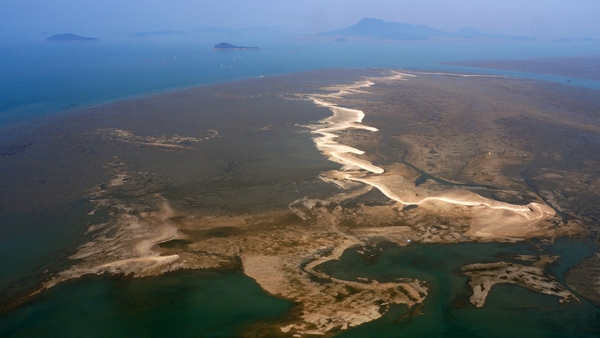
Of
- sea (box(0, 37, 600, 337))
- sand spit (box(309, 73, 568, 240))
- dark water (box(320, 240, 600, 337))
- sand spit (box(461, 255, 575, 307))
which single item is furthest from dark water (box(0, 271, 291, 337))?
sand spit (box(309, 73, 568, 240))

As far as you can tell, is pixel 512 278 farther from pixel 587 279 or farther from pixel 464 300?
pixel 587 279

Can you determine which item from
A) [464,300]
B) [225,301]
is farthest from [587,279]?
[225,301]

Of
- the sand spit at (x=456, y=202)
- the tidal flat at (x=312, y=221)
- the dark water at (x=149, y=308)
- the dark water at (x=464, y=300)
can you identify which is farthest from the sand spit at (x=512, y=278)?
the dark water at (x=149, y=308)

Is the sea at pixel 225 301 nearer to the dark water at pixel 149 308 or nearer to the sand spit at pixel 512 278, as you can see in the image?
the dark water at pixel 149 308

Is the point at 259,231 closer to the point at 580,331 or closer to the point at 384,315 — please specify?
the point at 384,315

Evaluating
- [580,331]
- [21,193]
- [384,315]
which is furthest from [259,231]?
[21,193]

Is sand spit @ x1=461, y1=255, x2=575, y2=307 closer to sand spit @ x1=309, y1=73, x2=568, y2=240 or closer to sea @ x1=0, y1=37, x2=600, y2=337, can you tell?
sea @ x1=0, y1=37, x2=600, y2=337
